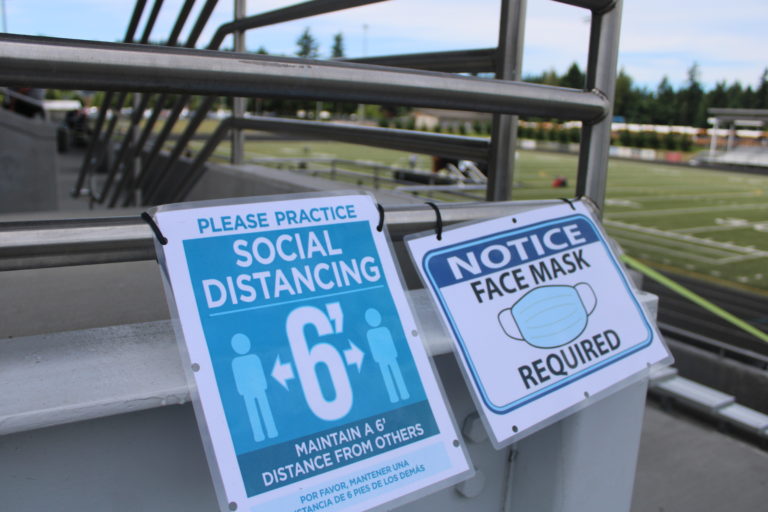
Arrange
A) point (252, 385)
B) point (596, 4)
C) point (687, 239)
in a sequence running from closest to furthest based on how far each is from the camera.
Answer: point (252, 385) → point (596, 4) → point (687, 239)

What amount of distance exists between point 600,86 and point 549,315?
23.8 inches

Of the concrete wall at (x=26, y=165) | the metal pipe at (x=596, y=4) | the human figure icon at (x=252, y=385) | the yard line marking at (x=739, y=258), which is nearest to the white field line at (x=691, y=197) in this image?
the yard line marking at (x=739, y=258)

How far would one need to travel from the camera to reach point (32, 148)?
8531mm

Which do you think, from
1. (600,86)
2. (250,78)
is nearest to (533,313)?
(600,86)

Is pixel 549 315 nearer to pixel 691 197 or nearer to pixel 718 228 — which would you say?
pixel 718 228

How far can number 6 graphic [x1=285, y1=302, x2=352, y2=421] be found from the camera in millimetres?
1071

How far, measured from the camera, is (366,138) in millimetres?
2770

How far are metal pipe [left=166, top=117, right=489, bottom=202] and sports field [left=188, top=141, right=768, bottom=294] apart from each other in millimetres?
8739

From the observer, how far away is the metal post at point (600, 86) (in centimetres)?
163

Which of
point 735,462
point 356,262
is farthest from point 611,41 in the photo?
point 735,462

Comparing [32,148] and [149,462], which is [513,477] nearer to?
[149,462]

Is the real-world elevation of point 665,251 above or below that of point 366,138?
below

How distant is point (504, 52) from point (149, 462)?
1356 millimetres

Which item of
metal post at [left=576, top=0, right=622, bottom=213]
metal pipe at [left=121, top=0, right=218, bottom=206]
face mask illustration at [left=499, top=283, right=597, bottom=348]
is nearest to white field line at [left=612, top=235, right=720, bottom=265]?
metal pipe at [left=121, top=0, right=218, bottom=206]
